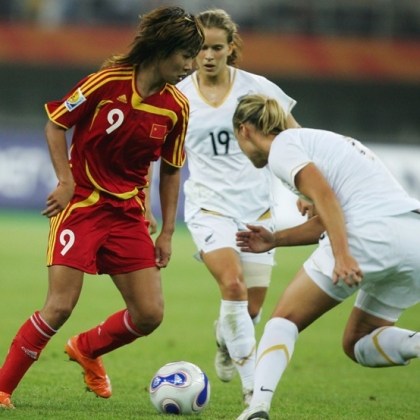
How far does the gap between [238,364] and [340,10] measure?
22174mm

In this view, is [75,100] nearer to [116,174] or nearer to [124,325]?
[116,174]

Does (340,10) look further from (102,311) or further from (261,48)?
(102,311)

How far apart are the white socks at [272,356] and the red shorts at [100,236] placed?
1.16 metres

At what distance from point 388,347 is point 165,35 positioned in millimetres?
2202

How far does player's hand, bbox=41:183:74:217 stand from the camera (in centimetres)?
567

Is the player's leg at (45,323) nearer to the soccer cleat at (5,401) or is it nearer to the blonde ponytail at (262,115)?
the soccer cleat at (5,401)

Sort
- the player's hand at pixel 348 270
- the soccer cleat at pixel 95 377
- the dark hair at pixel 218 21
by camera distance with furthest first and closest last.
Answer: the dark hair at pixel 218 21, the soccer cleat at pixel 95 377, the player's hand at pixel 348 270

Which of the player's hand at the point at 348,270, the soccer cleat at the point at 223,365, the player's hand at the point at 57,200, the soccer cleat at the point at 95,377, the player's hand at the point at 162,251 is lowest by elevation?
the soccer cleat at the point at 223,365

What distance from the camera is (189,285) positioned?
46.6 feet

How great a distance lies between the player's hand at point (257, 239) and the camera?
567cm

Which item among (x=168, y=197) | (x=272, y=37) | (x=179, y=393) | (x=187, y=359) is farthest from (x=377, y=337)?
(x=272, y=37)

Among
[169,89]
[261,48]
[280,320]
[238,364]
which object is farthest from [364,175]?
[261,48]

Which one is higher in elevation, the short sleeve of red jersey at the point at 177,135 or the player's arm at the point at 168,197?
the short sleeve of red jersey at the point at 177,135

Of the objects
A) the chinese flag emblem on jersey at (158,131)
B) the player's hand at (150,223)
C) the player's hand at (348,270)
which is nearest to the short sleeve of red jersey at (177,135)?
the chinese flag emblem on jersey at (158,131)
